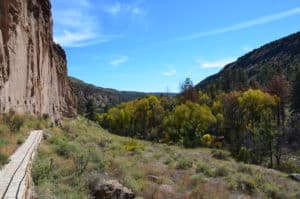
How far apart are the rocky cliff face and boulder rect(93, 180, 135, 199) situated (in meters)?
10.3

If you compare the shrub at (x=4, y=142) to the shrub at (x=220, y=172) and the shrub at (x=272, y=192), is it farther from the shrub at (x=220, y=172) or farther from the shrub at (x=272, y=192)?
the shrub at (x=272, y=192)

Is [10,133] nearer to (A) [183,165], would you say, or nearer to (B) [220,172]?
(A) [183,165]

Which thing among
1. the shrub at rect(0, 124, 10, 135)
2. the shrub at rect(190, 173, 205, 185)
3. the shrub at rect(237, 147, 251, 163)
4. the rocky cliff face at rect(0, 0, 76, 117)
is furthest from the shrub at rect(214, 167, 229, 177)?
the shrub at rect(237, 147, 251, 163)

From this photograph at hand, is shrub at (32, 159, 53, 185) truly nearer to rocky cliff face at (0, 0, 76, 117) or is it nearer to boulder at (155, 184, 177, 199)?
boulder at (155, 184, 177, 199)

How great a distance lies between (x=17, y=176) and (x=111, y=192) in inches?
133

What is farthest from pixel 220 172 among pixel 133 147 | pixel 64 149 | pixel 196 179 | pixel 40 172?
pixel 40 172

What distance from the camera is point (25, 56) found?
27172 millimetres

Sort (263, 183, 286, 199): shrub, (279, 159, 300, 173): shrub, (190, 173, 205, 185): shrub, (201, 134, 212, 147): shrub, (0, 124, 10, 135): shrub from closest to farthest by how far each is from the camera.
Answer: (190, 173, 205, 185): shrub, (0, 124, 10, 135): shrub, (263, 183, 286, 199): shrub, (279, 159, 300, 173): shrub, (201, 134, 212, 147): shrub

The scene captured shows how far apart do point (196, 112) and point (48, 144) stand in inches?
1942

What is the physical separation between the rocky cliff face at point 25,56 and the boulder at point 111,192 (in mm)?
10253

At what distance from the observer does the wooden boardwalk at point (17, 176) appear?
711 cm

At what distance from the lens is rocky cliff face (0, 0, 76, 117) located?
20.7m

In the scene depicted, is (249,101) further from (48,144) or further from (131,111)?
(48,144)

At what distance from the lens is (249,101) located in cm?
6141
